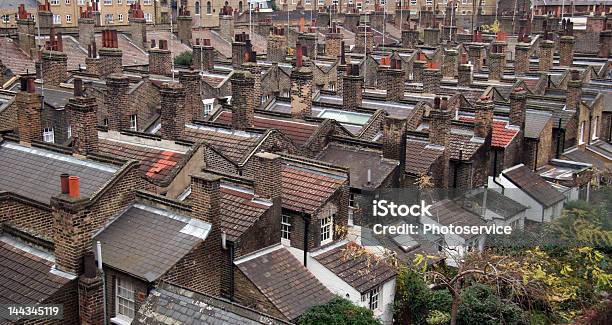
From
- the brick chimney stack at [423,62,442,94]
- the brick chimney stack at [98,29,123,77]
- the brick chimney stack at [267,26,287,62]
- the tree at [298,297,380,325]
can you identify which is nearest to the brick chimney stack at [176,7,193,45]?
the brick chimney stack at [267,26,287,62]

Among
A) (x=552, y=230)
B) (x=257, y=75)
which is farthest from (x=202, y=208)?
(x=257, y=75)

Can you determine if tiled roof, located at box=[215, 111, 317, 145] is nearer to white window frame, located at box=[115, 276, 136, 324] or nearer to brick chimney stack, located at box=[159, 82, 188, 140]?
brick chimney stack, located at box=[159, 82, 188, 140]

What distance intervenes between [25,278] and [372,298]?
11.2 meters

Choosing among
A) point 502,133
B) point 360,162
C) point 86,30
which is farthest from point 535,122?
point 86,30

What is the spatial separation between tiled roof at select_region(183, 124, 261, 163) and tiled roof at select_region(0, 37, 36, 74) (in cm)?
2011

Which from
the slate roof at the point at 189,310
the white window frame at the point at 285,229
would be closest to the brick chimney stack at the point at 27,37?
the white window frame at the point at 285,229

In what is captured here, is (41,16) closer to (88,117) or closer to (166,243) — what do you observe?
(88,117)

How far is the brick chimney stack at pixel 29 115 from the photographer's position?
2623 cm

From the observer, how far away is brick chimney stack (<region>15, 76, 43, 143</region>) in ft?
86.1

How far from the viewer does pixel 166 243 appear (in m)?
20.8

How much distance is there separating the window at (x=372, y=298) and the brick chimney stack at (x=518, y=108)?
610 inches

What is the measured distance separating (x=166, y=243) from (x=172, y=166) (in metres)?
7.12

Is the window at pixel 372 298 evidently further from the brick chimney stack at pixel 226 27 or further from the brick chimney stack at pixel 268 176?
the brick chimney stack at pixel 226 27

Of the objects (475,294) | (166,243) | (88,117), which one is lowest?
(475,294)
